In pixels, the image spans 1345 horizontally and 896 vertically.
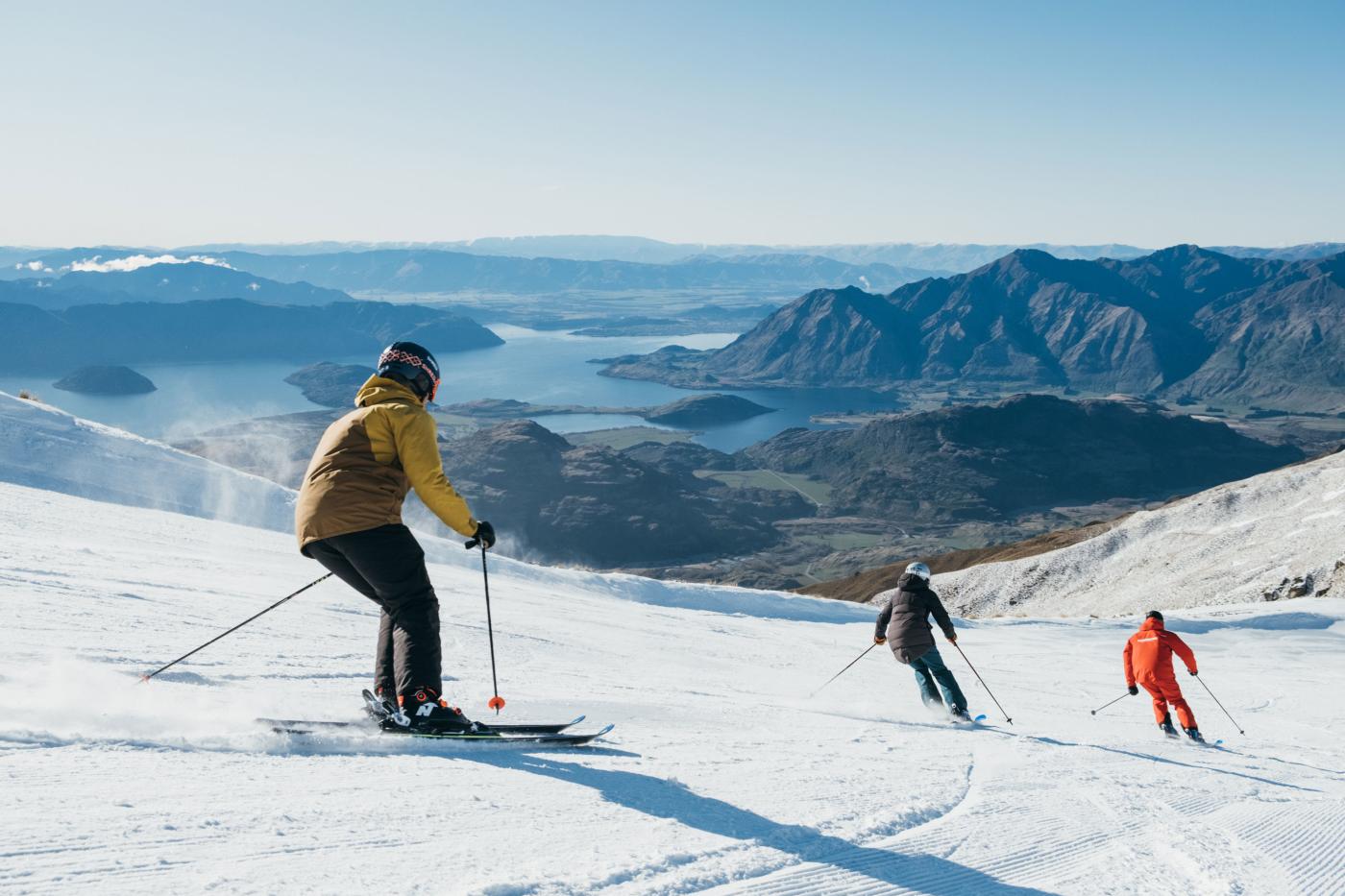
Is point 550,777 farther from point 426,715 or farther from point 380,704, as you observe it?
point 380,704

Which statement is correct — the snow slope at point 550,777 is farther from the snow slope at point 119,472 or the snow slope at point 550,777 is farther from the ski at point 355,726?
the snow slope at point 119,472

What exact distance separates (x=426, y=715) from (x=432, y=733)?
11 centimetres

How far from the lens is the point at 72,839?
307 cm

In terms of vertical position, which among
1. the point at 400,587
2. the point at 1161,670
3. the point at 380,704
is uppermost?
the point at 400,587

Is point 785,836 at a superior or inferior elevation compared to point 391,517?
inferior

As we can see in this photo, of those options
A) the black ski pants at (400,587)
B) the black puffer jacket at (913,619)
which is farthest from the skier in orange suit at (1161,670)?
the black ski pants at (400,587)

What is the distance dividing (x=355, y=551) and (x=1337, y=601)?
31.6 meters

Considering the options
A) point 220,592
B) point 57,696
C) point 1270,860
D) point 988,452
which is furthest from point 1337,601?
point 988,452

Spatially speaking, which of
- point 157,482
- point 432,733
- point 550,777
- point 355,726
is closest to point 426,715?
point 432,733

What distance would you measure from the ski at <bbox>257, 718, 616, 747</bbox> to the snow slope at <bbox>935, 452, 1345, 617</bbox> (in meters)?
44.6

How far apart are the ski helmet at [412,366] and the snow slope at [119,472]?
1338 centimetres

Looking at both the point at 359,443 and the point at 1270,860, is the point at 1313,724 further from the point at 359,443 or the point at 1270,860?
the point at 359,443

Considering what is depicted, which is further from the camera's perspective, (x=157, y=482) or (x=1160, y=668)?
(x=157, y=482)

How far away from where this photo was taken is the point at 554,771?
4641 millimetres
